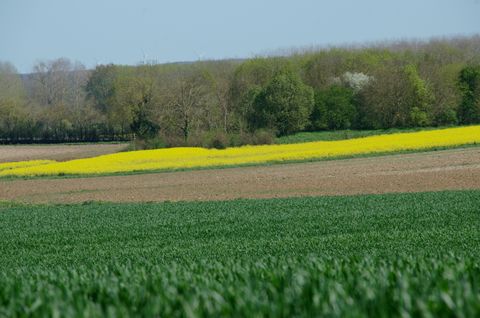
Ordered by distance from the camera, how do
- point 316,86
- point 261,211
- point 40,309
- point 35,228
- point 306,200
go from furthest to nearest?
1. point 316,86
2. point 306,200
3. point 261,211
4. point 35,228
5. point 40,309

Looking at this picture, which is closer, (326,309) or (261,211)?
(326,309)

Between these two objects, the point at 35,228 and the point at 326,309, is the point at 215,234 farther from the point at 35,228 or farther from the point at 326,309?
the point at 326,309

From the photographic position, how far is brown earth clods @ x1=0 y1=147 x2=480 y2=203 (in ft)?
111

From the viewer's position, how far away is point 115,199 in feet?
115

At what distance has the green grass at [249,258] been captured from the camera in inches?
205

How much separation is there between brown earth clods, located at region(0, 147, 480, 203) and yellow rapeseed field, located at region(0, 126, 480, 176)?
12.1 ft

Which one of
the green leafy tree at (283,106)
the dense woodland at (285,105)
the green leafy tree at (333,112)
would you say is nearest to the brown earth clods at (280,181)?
the dense woodland at (285,105)

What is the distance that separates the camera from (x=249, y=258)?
12.1 meters

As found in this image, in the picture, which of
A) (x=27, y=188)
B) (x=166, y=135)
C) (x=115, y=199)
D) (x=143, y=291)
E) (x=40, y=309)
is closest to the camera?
(x=40, y=309)

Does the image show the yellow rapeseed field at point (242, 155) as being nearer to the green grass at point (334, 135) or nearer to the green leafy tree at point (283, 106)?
the green grass at point (334, 135)

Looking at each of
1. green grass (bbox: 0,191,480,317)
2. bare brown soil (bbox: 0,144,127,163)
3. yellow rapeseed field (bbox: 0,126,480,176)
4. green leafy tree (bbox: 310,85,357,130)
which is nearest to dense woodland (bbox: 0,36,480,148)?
green leafy tree (bbox: 310,85,357,130)

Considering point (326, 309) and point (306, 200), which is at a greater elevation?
point (326, 309)

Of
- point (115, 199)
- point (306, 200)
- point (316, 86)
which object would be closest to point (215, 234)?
point (306, 200)

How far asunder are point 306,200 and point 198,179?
14278mm
